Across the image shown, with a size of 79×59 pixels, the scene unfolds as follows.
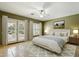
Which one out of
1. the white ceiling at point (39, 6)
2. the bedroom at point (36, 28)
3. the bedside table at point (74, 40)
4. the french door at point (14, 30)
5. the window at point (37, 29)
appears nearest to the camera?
the white ceiling at point (39, 6)

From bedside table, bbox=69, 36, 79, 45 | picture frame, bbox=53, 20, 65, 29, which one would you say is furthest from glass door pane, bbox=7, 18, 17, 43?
bedside table, bbox=69, 36, 79, 45

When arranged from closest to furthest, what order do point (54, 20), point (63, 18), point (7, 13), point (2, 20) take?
point (2, 20), point (7, 13), point (63, 18), point (54, 20)

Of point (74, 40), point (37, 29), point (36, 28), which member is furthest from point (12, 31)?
point (74, 40)

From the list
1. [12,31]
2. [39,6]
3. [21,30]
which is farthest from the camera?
[21,30]

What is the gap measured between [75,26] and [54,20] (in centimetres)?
220

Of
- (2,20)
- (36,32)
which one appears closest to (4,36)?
(2,20)

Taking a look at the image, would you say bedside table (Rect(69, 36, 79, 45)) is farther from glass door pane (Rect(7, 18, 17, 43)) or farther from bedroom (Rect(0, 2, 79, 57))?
glass door pane (Rect(7, 18, 17, 43))

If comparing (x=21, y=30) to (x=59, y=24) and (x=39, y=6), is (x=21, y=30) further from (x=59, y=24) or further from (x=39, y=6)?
(x=59, y=24)

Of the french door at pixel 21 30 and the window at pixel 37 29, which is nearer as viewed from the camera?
the french door at pixel 21 30

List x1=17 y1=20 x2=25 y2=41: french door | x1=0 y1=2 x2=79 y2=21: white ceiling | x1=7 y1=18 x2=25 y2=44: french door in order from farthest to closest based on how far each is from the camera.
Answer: x1=17 y1=20 x2=25 y2=41: french door, x1=7 y1=18 x2=25 y2=44: french door, x1=0 y1=2 x2=79 y2=21: white ceiling

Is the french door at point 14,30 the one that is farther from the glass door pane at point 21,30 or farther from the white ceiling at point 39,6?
the white ceiling at point 39,6

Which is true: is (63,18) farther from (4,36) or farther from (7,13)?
(4,36)

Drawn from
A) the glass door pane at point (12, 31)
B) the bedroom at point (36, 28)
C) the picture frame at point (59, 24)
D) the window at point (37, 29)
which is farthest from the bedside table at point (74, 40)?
the glass door pane at point (12, 31)

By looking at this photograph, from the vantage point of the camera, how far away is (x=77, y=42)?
4.25m
